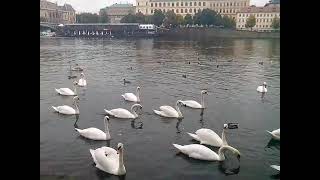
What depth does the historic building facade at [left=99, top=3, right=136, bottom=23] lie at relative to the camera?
63.4m

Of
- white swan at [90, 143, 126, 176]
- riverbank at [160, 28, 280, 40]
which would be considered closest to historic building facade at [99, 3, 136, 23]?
riverbank at [160, 28, 280, 40]

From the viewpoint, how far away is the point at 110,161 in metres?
5.96

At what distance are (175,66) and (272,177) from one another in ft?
43.9

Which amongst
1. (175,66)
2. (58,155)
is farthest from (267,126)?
(175,66)

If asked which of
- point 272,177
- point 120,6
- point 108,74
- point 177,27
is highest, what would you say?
point 120,6

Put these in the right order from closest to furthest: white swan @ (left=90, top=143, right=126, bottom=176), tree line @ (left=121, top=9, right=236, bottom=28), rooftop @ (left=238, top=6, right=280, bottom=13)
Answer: white swan @ (left=90, top=143, right=126, bottom=176) < tree line @ (left=121, top=9, right=236, bottom=28) < rooftop @ (left=238, top=6, right=280, bottom=13)

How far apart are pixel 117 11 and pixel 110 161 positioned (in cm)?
6023

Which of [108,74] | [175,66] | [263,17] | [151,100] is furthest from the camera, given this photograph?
[263,17]

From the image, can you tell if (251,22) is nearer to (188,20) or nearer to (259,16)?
(259,16)

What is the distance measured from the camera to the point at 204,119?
920 cm

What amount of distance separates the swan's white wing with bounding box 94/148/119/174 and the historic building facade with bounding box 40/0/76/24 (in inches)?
2013

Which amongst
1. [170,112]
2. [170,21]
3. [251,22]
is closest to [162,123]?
[170,112]

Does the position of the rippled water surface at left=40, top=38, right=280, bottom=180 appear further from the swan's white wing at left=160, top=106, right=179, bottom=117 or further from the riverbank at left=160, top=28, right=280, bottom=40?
the riverbank at left=160, top=28, right=280, bottom=40
